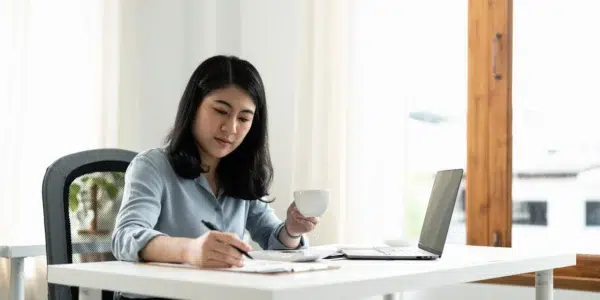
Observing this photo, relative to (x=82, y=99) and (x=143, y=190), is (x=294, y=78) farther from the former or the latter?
(x=143, y=190)

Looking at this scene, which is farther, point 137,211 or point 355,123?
point 355,123

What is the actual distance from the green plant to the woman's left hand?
443mm

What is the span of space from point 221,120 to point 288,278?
2.44 feet

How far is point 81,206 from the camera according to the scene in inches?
77.5

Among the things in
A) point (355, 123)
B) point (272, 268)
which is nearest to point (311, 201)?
point (272, 268)

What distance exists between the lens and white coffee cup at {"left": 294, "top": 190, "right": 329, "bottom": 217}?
1793 millimetres

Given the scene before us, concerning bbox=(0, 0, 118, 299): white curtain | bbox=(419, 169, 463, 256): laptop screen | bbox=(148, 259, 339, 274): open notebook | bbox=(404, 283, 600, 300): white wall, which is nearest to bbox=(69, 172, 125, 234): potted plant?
bbox=(148, 259, 339, 274): open notebook

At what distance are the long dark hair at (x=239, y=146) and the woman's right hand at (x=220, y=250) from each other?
498 mm

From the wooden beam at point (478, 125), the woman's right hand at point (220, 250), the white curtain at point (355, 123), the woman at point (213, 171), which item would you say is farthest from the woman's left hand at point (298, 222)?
the wooden beam at point (478, 125)

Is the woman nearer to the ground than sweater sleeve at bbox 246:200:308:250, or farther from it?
farther from it

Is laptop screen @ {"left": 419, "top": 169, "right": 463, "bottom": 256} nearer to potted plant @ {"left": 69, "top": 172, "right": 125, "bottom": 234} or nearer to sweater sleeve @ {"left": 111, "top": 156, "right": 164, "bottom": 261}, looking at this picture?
sweater sleeve @ {"left": 111, "top": 156, "right": 164, "bottom": 261}

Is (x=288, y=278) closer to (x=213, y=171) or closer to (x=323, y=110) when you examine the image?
(x=213, y=171)

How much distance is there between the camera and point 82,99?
3770mm

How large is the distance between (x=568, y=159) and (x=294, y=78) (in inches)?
42.3
